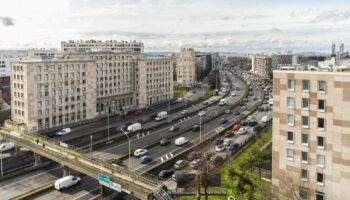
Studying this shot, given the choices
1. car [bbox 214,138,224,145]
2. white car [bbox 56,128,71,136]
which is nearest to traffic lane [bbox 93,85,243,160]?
car [bbox 214,138,224,145]

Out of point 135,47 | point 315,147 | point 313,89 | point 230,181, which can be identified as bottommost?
point 230,181

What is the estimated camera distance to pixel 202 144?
65438mm

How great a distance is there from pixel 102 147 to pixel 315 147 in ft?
149

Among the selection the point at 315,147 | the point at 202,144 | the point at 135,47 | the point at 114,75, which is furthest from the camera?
the point at 135,47

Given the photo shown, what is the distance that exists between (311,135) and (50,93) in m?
65.3

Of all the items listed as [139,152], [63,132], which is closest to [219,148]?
[139,152]

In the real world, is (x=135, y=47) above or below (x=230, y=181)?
Result: above

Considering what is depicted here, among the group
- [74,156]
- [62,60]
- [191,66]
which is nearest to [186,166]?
[74,156]

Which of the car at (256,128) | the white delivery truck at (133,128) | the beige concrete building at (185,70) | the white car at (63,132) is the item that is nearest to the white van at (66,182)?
the white car at (63,132)

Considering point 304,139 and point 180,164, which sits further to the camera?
point 180,164

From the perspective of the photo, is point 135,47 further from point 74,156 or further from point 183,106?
point 74,156

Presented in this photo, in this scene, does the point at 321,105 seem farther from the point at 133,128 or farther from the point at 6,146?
the point at 6,146

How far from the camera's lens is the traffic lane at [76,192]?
146 ft

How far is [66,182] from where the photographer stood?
154 feet
